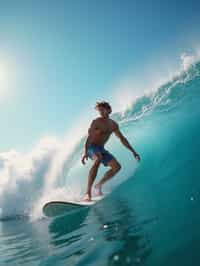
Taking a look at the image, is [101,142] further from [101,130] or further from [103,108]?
[103,108]

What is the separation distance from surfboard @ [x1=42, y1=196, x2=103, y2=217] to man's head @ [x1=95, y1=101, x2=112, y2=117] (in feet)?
6.83

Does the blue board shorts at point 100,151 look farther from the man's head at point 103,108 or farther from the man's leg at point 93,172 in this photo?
the man's head at point 103,108

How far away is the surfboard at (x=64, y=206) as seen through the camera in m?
5.07

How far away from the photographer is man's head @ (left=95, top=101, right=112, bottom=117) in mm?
5359

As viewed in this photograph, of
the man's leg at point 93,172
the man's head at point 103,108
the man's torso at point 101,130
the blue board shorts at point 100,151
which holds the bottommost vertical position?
the man's leg at point 93,172

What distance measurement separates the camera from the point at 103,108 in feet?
17.6

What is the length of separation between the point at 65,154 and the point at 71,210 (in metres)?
7.01

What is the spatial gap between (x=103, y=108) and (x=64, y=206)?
258 cm

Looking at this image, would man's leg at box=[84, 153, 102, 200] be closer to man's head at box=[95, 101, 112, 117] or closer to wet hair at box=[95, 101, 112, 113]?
man's head at box=[95, 101, 112, 117]

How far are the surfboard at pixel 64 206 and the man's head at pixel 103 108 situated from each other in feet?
6.83

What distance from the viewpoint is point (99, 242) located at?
2.30 m

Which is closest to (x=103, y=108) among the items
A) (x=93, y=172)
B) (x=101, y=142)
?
(x=101, y=142)

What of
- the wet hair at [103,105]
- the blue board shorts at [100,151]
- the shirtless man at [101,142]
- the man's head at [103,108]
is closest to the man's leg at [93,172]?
the shirtless man at [101,142]

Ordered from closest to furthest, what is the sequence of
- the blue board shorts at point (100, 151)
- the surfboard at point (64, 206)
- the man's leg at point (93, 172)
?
the surfboard at point (64, 206) < the man's leg at point (93, 172) < the blue board shorts at point (100, 151)
